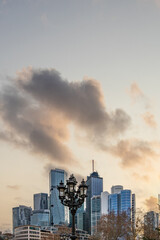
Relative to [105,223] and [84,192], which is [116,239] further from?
[84,192]

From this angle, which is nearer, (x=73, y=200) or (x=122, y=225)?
(x=73, y=200)

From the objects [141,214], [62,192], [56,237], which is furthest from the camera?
[56,237]

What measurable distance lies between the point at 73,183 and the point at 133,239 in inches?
1711

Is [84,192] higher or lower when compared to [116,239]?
higher

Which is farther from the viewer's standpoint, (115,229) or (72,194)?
(115,229)

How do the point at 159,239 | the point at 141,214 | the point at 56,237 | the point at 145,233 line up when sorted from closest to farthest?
the point at 159,239, the point at 145,233, the point at 141,214, the point at 56,237

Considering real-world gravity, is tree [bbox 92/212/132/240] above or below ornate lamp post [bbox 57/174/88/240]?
below

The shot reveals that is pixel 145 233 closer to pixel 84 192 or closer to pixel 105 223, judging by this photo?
pixel 105 223

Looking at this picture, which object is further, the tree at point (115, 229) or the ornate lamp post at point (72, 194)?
the tree at point (115, 229)

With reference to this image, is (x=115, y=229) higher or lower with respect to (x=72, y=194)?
lower

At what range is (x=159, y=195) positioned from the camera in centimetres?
11312

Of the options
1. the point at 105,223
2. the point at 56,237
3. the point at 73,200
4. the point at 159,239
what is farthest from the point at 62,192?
the point at 56,237

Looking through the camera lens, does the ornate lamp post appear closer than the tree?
Yes

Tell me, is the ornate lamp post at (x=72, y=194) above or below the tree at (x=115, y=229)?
above
